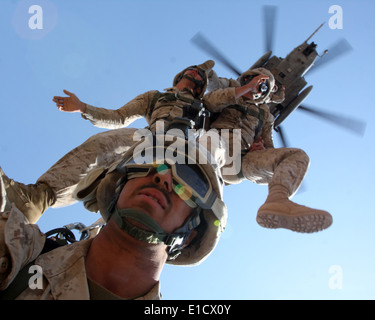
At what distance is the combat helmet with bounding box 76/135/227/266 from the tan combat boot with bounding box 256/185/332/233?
41cm

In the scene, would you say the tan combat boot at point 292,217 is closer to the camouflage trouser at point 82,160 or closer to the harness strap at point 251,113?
the camouflage trouser at point 82,160

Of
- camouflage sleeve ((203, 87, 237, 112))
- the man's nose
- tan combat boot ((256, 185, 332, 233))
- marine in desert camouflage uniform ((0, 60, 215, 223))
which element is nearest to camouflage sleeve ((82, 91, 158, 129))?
marine in desert camouflage uniform ((0, 60, 215, 223))

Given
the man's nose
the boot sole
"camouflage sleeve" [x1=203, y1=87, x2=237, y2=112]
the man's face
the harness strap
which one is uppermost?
"camouflage sleeve" [x1=203, y1=87, x2=237, y2=112]

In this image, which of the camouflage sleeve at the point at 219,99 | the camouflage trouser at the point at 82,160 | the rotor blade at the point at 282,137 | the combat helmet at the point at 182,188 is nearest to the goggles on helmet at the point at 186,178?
the combat helmet at the point at 182,188

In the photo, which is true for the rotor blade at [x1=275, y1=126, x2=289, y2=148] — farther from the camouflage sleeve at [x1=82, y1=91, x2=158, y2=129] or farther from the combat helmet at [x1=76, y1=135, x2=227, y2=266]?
the combat helmet at [x1=76, y1=135, x2=227, y2=266]

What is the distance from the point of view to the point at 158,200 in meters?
2.90

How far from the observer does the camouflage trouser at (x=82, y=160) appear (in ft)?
12.1

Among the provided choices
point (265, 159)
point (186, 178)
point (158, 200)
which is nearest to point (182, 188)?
point (186, 178)

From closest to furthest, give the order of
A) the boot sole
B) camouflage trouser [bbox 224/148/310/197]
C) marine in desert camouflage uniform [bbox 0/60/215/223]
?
the boot sole < marine in desert camouflage uniform [bbox 0/60/215/223] < camouflage trouser [bbox 224/148/310/197]

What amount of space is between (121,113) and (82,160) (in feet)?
4.30

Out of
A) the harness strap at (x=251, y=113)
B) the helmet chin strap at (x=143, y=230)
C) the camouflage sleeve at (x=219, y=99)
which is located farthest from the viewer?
the harness strap at (x=251, y=113)

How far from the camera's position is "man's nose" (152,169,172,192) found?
2.99 metres

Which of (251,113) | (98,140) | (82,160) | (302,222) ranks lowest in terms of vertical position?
(302,222)

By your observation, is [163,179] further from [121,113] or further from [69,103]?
[121,113]
